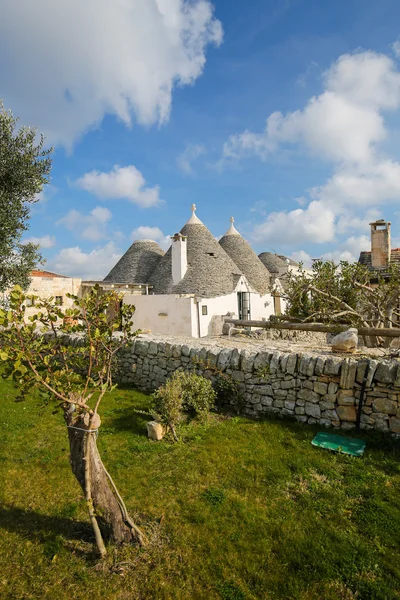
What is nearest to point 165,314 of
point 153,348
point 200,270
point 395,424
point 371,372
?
point 200,270

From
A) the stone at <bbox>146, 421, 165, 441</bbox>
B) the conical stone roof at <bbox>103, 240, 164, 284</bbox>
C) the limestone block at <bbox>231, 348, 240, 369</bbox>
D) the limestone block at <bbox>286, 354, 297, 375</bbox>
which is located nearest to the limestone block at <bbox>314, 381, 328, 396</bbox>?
the limestone block at <bbox>286, 354, 297, 375</bbox>

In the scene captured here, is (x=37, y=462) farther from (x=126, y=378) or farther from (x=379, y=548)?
(x=379, y=548)

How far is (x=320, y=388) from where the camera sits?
19.5 ft

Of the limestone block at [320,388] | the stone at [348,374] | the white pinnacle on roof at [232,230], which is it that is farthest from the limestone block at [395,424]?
the white pinnacle on roof at [232,230]

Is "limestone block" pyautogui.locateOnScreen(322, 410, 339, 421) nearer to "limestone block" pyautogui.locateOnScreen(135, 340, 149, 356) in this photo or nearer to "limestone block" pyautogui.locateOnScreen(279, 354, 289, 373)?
"limestone block" pyautogui.locateOnScreen(279, 354, 289, 373)

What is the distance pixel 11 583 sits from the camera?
3.01 metres

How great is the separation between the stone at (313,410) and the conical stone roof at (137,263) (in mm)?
14661

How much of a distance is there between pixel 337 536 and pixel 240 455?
185cm

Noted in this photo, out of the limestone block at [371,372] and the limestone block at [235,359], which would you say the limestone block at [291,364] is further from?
the limestone block at [371,372]

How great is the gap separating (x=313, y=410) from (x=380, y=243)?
43.7ft

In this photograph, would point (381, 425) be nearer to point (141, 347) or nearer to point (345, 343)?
point (345, 343)

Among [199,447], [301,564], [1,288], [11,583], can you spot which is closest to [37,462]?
[11,583]

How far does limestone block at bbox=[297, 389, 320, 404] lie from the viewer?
19.7 feet

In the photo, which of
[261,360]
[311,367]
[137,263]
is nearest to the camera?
[311,367]
